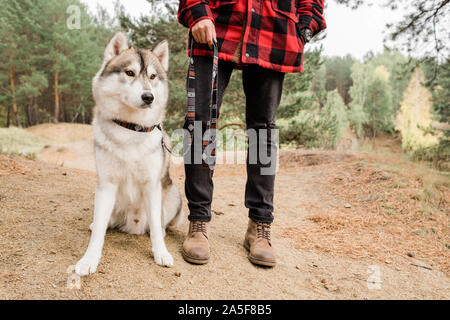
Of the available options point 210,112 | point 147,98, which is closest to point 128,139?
point 147,98

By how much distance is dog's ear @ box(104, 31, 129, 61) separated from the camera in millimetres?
1922

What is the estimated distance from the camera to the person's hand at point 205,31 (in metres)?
1.79

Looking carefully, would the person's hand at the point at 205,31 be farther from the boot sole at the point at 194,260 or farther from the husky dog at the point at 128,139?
the boot sole at the point at 194,260

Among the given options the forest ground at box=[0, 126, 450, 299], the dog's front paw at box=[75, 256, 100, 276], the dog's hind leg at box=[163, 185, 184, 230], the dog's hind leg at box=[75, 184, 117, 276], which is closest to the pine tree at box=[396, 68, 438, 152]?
the forest ground at box=[0, 126, 450, 299]

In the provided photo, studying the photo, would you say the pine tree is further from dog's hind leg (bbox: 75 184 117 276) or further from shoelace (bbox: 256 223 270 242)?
dog's hind leg (bbox: 75 184 117 276)

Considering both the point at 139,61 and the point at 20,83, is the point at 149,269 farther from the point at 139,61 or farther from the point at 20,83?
the point at 20,83

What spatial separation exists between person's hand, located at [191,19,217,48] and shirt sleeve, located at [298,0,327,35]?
2.18ft

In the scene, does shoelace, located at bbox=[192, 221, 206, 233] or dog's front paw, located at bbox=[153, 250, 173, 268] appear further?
shoelace, located at bbox=[192, 221, 206, 233]

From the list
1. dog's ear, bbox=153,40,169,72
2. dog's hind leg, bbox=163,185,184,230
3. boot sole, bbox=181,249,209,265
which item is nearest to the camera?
boot sole, bbox=181,249,209,265

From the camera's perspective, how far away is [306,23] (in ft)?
6.76

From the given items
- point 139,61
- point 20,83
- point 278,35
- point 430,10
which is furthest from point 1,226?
point 20,83

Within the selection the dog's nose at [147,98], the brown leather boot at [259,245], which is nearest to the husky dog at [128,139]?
the dog's nose at [147,98]

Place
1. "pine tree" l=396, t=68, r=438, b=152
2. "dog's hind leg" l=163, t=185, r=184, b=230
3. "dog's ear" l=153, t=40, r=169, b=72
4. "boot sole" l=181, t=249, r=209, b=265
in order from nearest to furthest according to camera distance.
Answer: "boot sole" l=181, t=249, r=209, b=265, "dog's ear" l=153, t=40, r=169, b=72, "dog's hind leg" l=163, t=185, r=184, b=230, "pine tree" l=396, t=68, r=438, b=152

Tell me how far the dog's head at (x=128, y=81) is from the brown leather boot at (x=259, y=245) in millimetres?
1054
